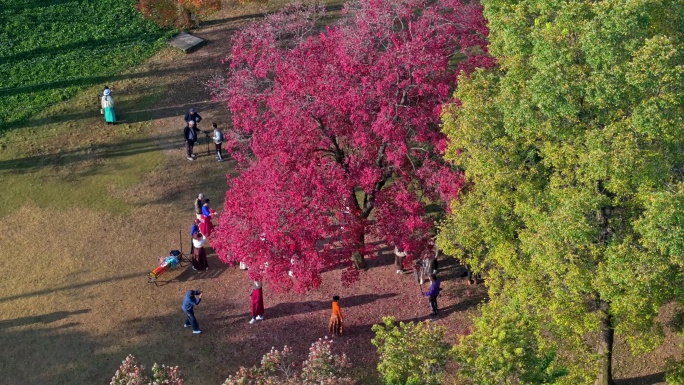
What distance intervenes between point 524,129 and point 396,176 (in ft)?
17.0

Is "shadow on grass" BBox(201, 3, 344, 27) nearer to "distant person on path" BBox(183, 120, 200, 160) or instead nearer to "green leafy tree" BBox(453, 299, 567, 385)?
"distant person on path" BBox(183, 120, 200, 160)

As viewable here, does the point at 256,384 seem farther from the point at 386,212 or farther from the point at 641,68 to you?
the point at 641,68

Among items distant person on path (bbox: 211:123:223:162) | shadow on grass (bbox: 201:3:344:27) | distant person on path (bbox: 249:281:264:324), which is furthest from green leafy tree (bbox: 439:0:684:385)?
shadow on grass (bbox: 201:3:344:27)

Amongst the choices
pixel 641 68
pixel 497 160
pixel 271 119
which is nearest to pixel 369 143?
pixel 271 119

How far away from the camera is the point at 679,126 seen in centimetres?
1505

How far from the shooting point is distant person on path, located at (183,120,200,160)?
26.3m

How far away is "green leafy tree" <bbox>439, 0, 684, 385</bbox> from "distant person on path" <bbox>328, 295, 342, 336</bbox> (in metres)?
4.08

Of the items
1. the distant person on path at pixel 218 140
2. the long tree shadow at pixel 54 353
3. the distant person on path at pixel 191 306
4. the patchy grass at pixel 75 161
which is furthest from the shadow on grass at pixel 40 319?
the distant person on path at pixel 218 140

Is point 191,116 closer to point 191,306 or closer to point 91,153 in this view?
point 91,153

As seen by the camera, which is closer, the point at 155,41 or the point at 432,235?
the point at 432,235

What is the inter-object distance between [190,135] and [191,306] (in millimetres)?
7844

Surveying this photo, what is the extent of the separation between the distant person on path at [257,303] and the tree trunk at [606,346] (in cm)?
870

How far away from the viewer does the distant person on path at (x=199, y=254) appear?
22500 millimetres

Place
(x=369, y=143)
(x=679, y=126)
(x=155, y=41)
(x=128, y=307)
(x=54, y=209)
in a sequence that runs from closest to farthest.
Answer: (x=679, y=126)
(x=369, y=143)
(x=128, y=307)
(x=54, y=209)
(x=155, y=41)
